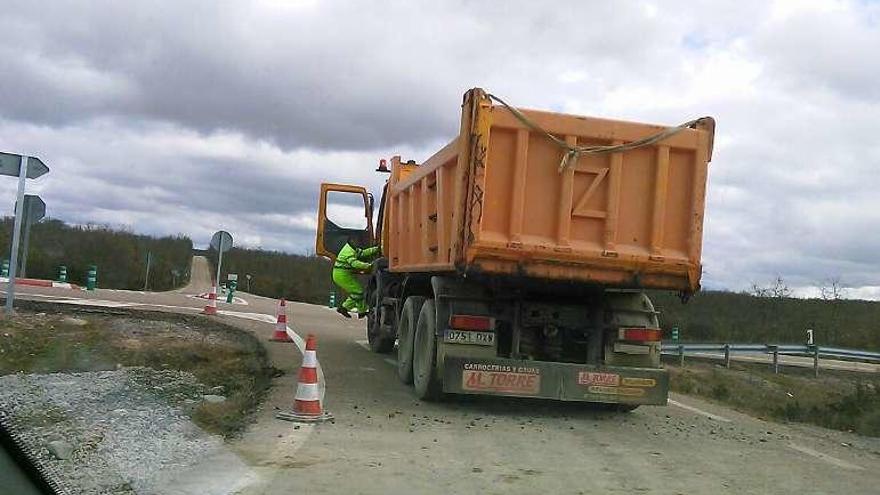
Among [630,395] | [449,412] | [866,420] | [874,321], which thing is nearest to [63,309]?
[449,412]

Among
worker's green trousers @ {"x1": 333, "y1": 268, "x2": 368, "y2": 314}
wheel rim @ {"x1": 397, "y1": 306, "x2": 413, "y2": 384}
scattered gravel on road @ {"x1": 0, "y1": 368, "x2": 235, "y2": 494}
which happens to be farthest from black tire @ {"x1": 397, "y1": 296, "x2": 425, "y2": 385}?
worker's green trousers @ {"x1": 333, "y1": 268, "x2": 368, "y2": 314}

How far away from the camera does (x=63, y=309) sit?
18.9 m

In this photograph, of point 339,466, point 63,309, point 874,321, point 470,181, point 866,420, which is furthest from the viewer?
point 874,321

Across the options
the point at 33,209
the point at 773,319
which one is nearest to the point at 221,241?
the point at 33,209

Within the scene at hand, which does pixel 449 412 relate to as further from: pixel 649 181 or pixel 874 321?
pixel 874 321

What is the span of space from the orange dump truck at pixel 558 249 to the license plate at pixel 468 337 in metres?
0.01

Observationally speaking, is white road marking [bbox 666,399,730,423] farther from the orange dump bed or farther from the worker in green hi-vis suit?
the worker in green hi-vis suit

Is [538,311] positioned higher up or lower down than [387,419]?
higher up

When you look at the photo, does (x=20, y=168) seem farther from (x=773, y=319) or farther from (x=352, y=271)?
(x=773, y=319)

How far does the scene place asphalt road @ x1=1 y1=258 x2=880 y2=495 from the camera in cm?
601

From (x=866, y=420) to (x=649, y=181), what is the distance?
5.78 m

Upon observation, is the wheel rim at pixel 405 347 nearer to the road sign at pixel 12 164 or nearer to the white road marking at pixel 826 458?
the white road marking at pixel 826 458

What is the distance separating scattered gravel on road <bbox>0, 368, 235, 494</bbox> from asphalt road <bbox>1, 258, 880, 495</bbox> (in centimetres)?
47

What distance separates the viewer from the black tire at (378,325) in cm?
1345
